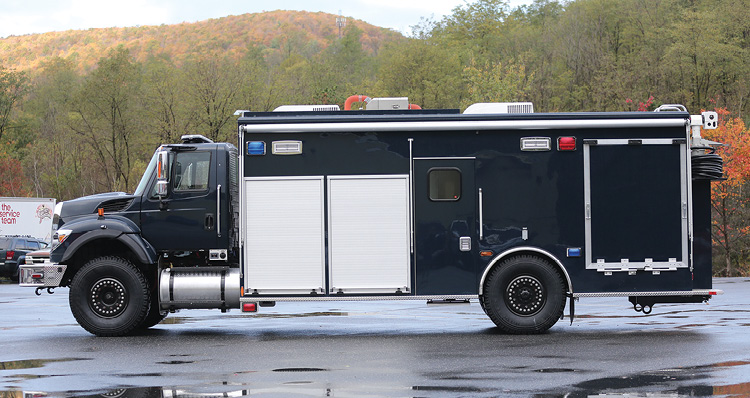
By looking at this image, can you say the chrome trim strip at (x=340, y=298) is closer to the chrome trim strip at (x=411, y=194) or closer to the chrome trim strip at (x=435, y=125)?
the chrome trim strip at (x=411, y=194)

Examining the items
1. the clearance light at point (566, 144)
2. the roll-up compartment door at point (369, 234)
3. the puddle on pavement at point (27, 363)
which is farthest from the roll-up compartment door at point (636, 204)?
the puddle on pavement at point (27, 363)

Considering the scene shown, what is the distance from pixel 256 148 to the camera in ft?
44.3

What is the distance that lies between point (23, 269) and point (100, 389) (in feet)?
18.2

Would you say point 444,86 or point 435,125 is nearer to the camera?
point 435,125

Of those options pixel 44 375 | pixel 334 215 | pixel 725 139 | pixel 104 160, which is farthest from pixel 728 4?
pixel 44 375

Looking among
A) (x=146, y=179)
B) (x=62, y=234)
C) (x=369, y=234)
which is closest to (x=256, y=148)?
(x=146, y=179)

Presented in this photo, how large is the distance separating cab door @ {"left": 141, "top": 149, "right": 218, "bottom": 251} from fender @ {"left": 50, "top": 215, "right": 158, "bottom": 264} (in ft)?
0.73

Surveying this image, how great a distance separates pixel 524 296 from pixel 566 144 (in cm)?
233

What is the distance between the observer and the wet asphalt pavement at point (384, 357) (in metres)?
8.93

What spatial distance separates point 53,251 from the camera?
13.9m

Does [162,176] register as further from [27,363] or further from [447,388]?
[447,388]

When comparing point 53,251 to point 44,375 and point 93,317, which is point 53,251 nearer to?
point 93,317

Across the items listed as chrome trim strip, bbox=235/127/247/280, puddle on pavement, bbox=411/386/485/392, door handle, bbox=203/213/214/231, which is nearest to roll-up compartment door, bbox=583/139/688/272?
chrome trim strip, bbox=235/127/247/280

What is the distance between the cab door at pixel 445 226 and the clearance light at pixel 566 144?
4.34 ft
